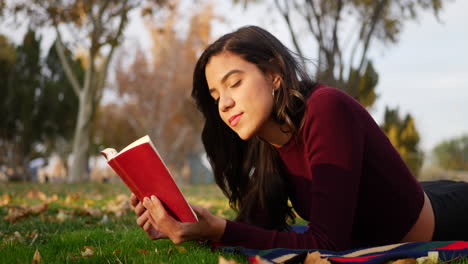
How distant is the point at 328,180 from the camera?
2242 millimetres

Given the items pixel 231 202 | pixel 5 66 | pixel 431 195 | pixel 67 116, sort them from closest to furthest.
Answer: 1. pixel 431 195
2. pixel 231 202
3. pixel 5 66
4. pixel 67 116

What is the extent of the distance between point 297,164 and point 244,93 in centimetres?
62

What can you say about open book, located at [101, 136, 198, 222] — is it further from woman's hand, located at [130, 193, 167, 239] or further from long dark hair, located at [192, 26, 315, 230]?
long dark hair, located at [192, 26, 315, 230]

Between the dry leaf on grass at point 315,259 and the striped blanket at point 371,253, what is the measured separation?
0.11 ft

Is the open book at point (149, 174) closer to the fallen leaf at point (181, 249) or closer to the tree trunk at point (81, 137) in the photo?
the fallen leaf at point (181, 249)

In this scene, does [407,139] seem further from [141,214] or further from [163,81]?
[141,214]

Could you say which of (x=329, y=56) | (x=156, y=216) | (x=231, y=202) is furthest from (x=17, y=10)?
(x=156, y=216)

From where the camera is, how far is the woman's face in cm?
248

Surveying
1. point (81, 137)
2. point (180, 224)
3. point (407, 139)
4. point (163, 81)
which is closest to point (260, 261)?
point (180, 224)

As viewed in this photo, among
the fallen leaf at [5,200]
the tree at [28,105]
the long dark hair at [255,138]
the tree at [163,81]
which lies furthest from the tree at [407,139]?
the long dark hair at [255,138]

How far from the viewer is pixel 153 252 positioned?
266 cm

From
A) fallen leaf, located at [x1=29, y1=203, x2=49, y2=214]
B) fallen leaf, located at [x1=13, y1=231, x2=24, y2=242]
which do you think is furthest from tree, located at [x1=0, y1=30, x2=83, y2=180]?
fallen leaf, located at [x1=13, y1=231, x2=24, y2=242]

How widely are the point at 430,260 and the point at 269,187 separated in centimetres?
106

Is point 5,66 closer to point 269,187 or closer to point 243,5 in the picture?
point 243,5
